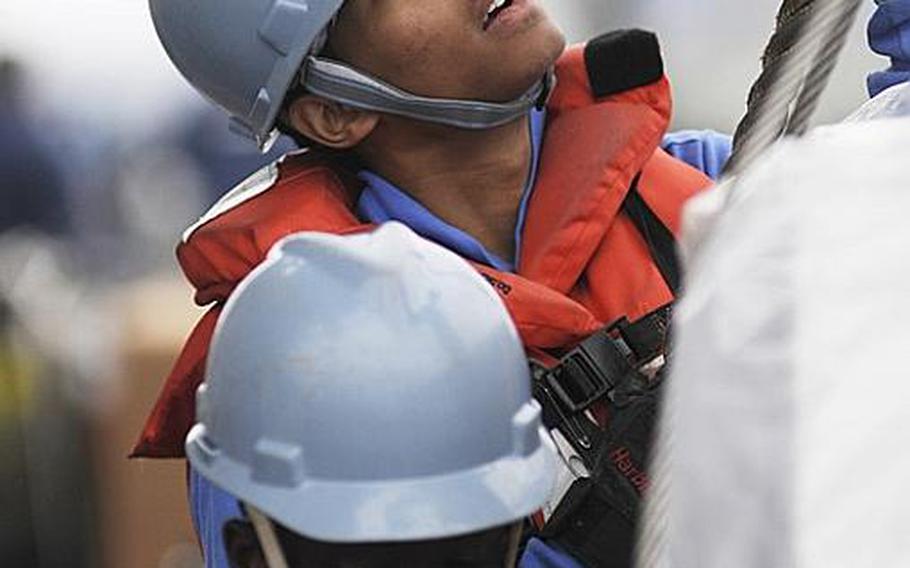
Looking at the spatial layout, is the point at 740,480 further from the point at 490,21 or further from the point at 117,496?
the point at 117,496

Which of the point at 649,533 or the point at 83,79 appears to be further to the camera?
the point at 83,79

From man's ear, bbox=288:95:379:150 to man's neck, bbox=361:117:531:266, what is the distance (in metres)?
0.03

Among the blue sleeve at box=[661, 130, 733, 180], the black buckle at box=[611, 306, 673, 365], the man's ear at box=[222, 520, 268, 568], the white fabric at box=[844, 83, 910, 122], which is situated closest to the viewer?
the white fabric at box=[844, 83, 910, 122]

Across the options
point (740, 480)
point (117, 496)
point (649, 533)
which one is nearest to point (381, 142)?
point (649, 533)

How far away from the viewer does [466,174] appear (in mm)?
1867

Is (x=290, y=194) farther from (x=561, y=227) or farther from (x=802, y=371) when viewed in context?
(x=802, y=371)

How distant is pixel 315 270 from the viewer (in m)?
1.33

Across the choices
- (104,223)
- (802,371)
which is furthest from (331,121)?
(104,223)

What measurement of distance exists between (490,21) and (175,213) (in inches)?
68.9

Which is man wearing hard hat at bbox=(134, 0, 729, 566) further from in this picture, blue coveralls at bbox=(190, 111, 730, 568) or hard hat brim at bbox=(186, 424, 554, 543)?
hard hat brim at bbox=(186, 424, 554, 543)

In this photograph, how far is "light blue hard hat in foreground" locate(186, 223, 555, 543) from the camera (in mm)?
1270

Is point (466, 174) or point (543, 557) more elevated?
point (466, 174)

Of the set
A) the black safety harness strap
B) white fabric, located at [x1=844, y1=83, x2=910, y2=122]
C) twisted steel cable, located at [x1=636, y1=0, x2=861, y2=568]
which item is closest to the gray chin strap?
the black safety harness strap

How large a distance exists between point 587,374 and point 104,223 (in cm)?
203
